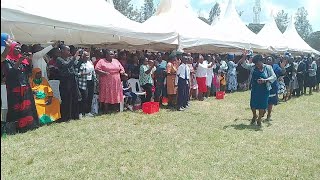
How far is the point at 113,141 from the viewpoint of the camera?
6262 mm

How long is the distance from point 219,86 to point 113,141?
8.69 meters

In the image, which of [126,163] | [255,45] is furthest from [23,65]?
[255,45]

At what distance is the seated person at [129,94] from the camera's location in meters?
9.43

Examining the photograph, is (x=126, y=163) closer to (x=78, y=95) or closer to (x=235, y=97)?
(x=78, y=95)

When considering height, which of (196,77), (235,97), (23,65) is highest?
(23,65)

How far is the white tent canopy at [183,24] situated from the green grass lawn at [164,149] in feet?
11.6

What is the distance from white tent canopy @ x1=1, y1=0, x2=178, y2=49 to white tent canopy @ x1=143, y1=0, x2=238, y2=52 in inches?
41.4

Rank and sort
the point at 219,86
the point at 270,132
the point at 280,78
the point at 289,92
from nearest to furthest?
the point at 270,132
the point at 280,78
the point at 289,92
the point at 219,86

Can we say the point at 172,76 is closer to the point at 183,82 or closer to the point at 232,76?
the point at 183,82

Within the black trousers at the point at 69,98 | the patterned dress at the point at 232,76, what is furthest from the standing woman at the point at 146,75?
the patterned dress at the point at 232,76

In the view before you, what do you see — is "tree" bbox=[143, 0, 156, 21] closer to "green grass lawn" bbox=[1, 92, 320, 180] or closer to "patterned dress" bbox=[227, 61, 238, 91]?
"patterned dress" bbox=[227, 61, 238, 91]

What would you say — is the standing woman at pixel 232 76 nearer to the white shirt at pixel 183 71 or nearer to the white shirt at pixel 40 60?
the white shirt at pixel 183 71

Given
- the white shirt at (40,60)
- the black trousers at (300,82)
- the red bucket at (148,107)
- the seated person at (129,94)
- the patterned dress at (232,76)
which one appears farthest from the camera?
the patterned dress at (232,76)

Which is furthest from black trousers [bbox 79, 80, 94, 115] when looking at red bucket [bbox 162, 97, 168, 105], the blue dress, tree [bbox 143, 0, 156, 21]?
tree [bbox 143, 0, 156, 21]
